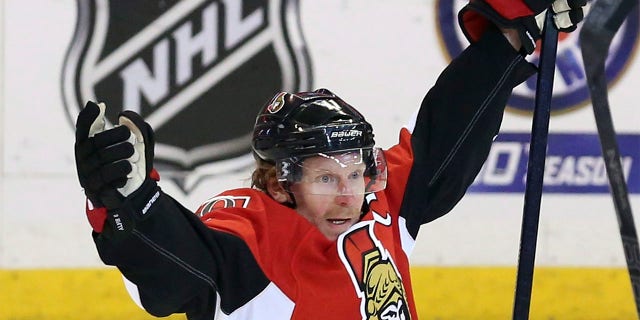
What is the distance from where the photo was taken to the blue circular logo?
349cm

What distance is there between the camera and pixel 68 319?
3.42m

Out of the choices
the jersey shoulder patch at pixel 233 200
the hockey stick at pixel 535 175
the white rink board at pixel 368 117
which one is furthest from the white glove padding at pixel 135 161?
the white rink board at pixel 368 117

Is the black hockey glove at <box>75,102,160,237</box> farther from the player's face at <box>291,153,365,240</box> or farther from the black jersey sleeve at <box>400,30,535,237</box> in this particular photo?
the black jersey sleeve at <box>400,30,535,237</box>

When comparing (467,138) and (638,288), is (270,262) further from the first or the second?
(638,288)

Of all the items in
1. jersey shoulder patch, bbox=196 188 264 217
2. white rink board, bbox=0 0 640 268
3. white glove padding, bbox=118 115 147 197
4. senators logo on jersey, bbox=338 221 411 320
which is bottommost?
white rink board, bbox=0 0 640 268

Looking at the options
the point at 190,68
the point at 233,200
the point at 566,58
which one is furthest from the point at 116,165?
the point at 566,58

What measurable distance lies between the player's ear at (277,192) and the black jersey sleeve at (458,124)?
0.25 meters

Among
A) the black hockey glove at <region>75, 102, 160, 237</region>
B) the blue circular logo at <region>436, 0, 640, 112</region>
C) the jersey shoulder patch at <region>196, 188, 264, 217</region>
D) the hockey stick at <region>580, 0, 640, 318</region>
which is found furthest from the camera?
the blue circular logo at <region>436, 0, 640, 112</region>

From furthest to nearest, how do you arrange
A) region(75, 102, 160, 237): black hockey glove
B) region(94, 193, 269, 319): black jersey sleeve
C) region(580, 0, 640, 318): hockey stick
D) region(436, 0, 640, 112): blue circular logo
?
1. region(436, 0, 640, 112): blue circular logo
2. region(580, 0, 640, 318): hockey stick
3. region(94, 193, 269, 319): black jersey sleeve
4. region(75, 102, 160, 237): black hockey glove

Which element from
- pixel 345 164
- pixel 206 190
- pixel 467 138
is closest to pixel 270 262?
pixel 345 164

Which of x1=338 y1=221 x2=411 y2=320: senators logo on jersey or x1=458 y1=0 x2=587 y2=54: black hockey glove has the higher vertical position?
x1=458 y1=0 x2=587 y2=54: black hockey glove

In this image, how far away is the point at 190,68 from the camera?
11.3 ft

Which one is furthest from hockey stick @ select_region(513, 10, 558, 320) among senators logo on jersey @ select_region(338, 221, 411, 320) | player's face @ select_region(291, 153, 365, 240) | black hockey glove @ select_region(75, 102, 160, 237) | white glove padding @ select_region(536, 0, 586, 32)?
black hockey glove @ select_region(75, 102, 160, 237)

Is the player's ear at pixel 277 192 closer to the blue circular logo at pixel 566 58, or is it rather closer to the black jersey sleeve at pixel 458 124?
the black jersey sleeve at pixel 458 124
